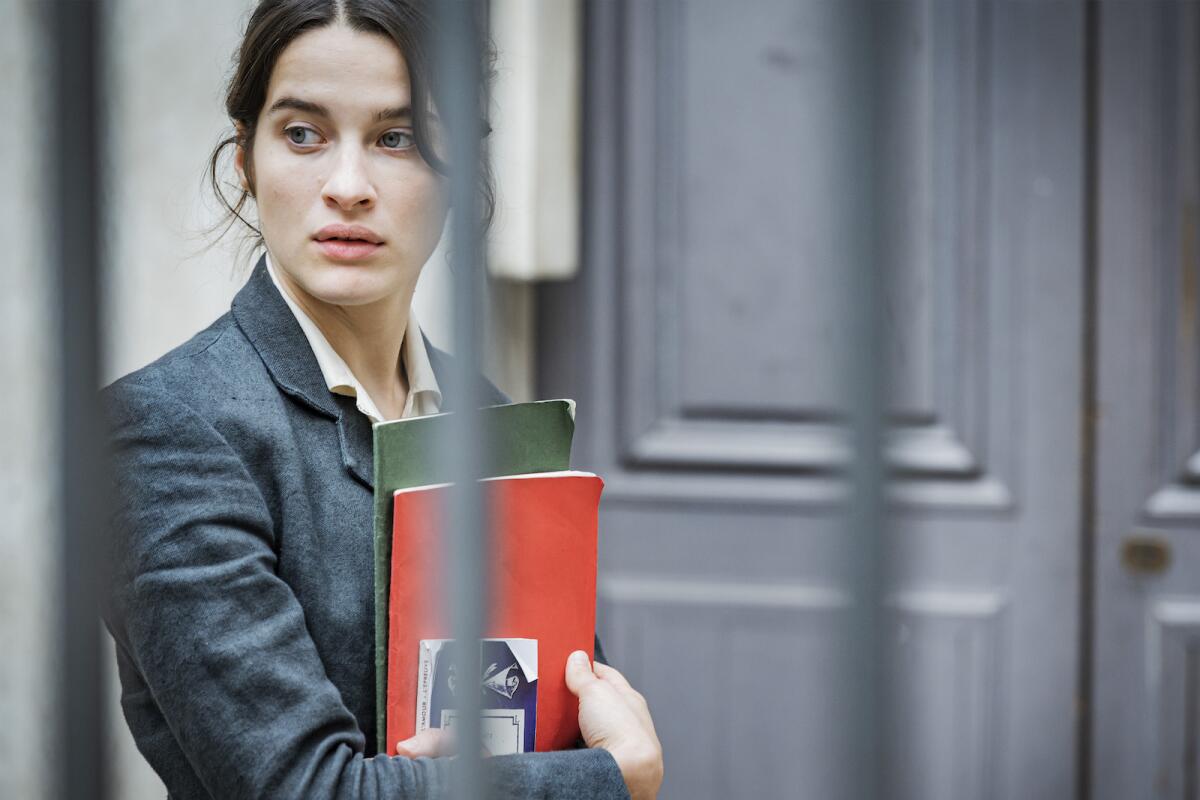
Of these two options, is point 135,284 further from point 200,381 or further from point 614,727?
point 614,727

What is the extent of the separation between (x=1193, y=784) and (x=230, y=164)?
167cm

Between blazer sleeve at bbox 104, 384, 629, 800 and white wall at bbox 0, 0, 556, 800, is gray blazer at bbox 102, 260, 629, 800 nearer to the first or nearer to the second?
blazer sleeve at bbox 104, 384, 629, 800

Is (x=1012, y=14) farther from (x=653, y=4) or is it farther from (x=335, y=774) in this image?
(x=335, y=774)

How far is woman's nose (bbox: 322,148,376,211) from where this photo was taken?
0.53m

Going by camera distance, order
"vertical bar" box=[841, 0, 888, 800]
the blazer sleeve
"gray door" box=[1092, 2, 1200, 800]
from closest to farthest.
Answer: "vertical bar" box=[841, 0, 888, 800] < the blazer sleeve < "gray door" box=[1092, 2, 1200, 800]

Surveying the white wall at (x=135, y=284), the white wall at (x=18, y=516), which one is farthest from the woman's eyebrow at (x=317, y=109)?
the white wall at (x=18, y=516)

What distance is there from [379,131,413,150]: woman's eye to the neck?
0.08m

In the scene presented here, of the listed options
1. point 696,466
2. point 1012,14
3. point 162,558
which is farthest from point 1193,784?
point 162,558

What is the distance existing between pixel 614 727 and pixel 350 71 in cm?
34

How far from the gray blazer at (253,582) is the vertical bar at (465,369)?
0.22 feet

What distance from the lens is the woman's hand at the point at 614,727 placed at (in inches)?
22.0

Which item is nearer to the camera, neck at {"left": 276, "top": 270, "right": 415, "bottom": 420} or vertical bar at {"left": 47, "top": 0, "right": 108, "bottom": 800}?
vertical bar at {"left": 47, "top": 0, "right": 108, "bottom": 800}

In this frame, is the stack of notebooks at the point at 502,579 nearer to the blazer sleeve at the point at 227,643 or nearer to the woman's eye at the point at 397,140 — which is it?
the blazer sleeve at the point at 227,643

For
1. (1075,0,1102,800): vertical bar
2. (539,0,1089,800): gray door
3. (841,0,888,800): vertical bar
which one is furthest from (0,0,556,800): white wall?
(841,0,888,800): vertical bar
